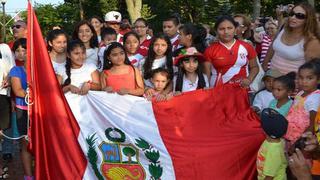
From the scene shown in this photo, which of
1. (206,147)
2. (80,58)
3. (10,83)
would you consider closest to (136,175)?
(206,147)

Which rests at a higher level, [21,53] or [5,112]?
[21,53]

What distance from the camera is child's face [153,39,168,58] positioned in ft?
20.4

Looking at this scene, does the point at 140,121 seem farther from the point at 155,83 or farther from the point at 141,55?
the point at 141,55

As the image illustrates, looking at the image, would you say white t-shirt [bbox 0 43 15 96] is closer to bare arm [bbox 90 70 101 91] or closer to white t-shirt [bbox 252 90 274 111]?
bare arm [bbox 90 70 101 91]

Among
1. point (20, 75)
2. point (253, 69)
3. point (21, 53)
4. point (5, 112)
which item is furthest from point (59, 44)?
point (253, 69)

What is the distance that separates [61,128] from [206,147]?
4.92 feet

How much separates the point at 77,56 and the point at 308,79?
2685 millimetres

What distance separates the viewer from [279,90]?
5238 mm

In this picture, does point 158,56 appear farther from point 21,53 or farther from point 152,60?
point 21,53

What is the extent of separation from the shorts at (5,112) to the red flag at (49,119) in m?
1.33

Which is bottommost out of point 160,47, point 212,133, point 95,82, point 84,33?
point 212,133

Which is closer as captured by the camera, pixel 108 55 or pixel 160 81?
pixel 160 81

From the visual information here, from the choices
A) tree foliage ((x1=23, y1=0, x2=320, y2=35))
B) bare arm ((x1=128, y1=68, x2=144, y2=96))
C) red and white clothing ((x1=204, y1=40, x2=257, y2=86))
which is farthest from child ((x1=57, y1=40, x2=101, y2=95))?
tree foliage ((x1=23, y1=0, x2=320, y2=35))

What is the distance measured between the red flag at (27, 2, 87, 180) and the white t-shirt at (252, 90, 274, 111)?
7.13ft
